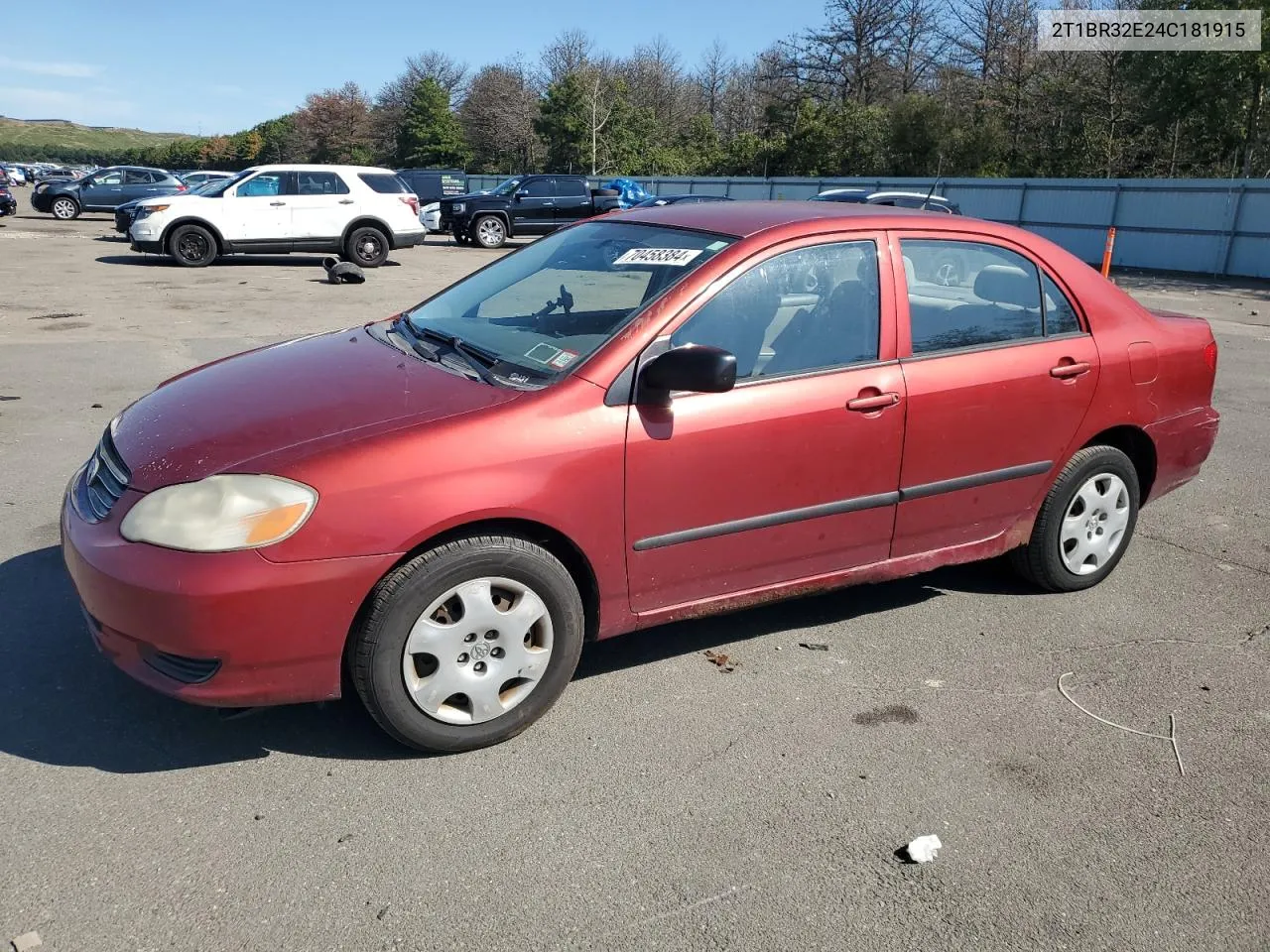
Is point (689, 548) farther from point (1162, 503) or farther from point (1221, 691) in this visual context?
point (1162, 503)

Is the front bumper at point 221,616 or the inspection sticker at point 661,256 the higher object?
the inspection sticker at point 661,256

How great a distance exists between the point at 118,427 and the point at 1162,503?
5.46 meters

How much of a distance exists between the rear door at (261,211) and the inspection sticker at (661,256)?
16.1 meters

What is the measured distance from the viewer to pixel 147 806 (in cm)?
287

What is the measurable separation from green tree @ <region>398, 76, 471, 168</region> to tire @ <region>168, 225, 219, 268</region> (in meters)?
48.3

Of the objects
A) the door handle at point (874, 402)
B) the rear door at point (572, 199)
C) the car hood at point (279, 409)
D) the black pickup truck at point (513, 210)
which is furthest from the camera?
the rear door at point (572, 199)

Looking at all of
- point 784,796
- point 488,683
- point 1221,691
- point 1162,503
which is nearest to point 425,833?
point 488,683

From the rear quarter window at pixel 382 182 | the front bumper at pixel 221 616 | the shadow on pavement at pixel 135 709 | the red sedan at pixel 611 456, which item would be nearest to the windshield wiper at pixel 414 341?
the red sedan at pixel 611 456

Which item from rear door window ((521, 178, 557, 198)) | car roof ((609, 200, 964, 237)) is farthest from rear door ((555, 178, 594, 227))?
car roof ((609, 200, 964, 237))

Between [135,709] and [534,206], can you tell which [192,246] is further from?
[135,709]

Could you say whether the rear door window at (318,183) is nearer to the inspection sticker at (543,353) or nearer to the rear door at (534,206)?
the rear door at (534,206)

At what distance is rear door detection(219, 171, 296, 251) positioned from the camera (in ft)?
59.7

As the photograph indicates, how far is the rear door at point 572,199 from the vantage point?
25812 mm

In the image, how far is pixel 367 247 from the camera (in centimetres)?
1909
